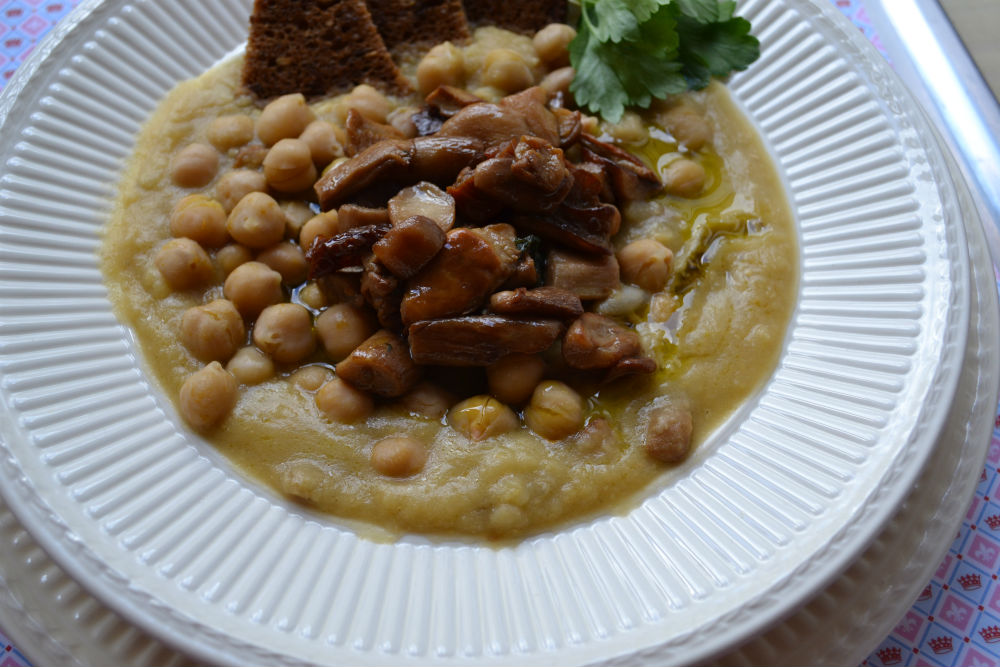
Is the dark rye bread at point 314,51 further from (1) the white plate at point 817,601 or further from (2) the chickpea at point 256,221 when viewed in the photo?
(1) the white plate at point 817,601

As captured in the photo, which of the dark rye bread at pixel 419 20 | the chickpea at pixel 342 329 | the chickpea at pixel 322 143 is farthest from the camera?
the dark rye bread at pixel 419 20

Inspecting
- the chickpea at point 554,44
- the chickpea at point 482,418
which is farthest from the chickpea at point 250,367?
the chickpea at point 554,44

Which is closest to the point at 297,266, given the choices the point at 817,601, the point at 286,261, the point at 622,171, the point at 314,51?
the point at 286,261

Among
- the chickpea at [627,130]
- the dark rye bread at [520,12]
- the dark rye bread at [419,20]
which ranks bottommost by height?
the chickpea at [627,130]

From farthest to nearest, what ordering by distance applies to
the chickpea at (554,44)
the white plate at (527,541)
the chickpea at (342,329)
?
1. the chickpea at (554,44)
2. the chickpea at (342,329)
3. the white plate at (527,541)

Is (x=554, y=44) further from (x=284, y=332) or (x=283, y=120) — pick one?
(x=284, y=332)

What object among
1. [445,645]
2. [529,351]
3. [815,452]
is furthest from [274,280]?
[815,452]

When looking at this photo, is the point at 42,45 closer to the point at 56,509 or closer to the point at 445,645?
the point at 56,509

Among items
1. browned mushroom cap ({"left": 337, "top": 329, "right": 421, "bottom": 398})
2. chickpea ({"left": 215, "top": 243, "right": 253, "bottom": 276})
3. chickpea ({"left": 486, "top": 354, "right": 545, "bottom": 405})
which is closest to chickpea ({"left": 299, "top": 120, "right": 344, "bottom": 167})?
chickpea ({"left": 215, "top": 243, "right": 253, "bottom": 276})
